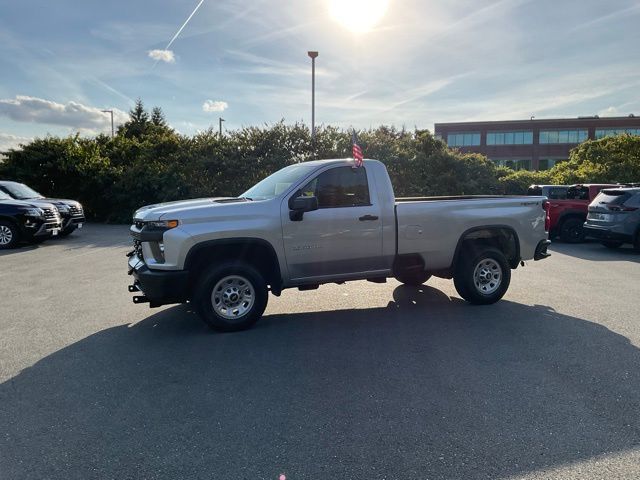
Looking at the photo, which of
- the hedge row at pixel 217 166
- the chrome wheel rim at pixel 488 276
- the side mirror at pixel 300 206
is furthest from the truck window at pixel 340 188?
the hedge row at pixel 217 166

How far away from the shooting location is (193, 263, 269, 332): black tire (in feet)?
18.0

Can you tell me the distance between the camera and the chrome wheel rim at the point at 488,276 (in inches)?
270

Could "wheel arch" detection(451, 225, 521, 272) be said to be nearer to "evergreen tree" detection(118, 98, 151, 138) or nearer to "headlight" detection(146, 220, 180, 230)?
"headlight" detection(146, 220, 180, 230)

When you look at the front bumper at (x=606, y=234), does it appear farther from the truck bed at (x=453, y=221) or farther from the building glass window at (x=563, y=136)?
the building glass window at (x=563, y=136)

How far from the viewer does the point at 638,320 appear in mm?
6070

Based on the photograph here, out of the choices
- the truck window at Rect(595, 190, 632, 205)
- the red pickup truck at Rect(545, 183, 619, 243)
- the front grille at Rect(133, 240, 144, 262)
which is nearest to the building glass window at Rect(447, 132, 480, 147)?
the red pickup truck at Rect(545, 183, 619, 243)

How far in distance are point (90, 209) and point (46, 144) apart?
3.54 m

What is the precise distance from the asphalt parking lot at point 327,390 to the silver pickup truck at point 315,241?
1.63 ft

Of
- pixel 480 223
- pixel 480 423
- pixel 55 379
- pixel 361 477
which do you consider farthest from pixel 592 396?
pixel 55 379

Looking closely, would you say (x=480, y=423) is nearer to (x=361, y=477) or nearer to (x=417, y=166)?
(x=361, y=477)

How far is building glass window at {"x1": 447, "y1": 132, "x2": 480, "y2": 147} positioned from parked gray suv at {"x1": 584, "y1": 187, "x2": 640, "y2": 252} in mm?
56215

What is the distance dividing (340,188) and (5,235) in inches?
438

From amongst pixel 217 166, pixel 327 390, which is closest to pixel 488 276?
pixel 327 390

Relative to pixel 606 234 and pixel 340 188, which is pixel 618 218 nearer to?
pixel 606 234
